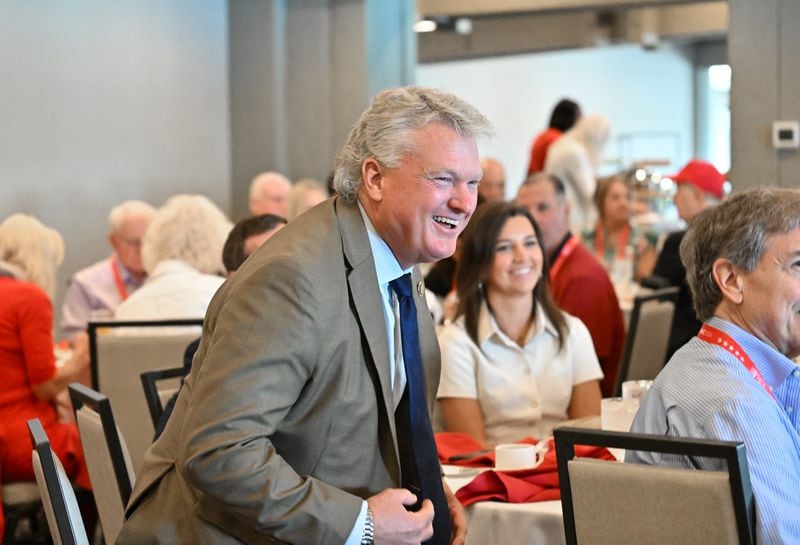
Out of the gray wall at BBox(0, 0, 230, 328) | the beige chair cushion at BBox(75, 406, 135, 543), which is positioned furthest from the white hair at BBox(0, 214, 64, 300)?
the beige chair cushion at BBox(75, 406, 135, 543)

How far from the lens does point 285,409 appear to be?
74.9 inches

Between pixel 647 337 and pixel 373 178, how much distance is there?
277 cm

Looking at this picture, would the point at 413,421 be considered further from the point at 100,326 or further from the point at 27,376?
the point at 27,376

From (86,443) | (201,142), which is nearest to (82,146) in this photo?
(201,142)

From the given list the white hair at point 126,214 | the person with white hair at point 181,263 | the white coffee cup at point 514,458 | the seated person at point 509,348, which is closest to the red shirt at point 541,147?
the white hair at point 126,214

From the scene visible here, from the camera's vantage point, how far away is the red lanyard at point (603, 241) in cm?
723

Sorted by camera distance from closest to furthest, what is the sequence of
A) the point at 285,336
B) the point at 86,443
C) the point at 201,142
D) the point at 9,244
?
the point at 285,336
the point at 86,443
the point at 9,244
the point at 201,142

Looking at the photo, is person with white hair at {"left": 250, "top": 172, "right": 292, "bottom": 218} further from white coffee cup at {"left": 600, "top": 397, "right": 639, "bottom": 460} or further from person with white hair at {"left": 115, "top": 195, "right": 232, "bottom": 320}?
white coffee cup at {"left": 600, "top": 397, "right": 639, "bottom": 460}

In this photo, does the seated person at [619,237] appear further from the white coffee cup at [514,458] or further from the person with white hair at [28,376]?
the white coffee cup at [514,458]

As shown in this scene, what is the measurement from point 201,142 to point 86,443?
541 cm

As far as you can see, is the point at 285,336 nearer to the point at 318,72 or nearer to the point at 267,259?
the point at 267,259

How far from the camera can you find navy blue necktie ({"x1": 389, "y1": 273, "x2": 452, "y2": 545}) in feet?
Answer: 6.97

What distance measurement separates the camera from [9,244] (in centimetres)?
493

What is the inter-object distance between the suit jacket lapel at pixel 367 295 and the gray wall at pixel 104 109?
4.70 metres
